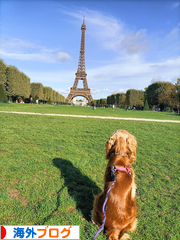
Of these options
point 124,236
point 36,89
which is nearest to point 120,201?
point 124,236

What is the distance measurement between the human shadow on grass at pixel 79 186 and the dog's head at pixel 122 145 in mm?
1277

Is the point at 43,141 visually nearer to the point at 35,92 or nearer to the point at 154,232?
the point at 154,232

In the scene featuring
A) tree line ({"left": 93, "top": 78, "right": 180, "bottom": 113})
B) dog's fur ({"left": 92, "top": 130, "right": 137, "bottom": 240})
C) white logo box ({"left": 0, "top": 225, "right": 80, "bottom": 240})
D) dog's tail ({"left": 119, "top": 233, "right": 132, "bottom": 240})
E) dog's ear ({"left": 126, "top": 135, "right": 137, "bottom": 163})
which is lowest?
white logo box ({"left": 0, "top": 225, "right": 80, "bottom": 240})

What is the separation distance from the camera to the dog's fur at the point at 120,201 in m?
2.24

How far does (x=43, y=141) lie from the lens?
6875 mm

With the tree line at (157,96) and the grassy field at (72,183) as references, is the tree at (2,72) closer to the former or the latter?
the grassy field at (72,183)

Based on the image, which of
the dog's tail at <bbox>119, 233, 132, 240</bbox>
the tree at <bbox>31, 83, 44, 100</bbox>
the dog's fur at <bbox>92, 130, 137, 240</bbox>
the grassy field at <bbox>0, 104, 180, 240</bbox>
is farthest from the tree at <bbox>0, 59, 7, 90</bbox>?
the dog's tail at <bbox>119, 233, 132, 240</bbox>

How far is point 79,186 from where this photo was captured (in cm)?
385

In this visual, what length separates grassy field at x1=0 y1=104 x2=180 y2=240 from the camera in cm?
277

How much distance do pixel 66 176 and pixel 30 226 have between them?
1.87m

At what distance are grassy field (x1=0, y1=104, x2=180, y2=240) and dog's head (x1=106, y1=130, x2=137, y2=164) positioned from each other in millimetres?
1284

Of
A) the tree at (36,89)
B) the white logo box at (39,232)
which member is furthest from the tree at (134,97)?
the white logo box at (39,232)

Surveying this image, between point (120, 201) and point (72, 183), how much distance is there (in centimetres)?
194

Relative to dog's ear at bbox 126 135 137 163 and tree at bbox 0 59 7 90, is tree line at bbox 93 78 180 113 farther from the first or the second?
dog's ear at bbox 126 135 137 163
